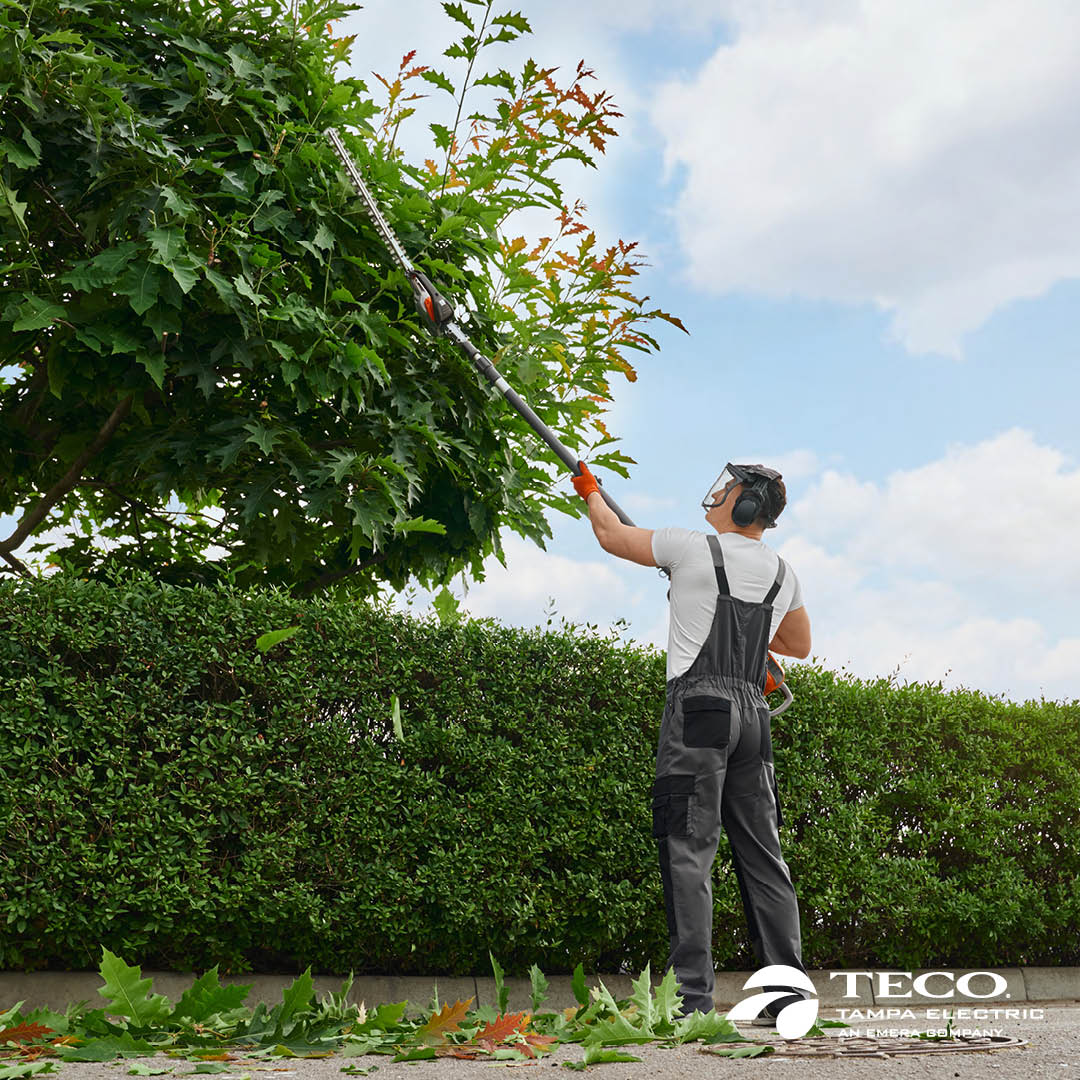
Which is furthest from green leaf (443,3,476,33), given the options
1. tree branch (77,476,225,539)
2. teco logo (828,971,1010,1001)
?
teco logo (828,971,1010,1001)

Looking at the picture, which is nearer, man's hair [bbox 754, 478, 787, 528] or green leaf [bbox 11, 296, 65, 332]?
man's hair [bbox 754, 478, 787, 528]

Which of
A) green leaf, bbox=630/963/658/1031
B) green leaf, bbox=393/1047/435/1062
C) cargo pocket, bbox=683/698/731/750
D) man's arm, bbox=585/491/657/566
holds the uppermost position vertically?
man's arm, bbox=585/491/657/566

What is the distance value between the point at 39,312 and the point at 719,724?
12.0 feet

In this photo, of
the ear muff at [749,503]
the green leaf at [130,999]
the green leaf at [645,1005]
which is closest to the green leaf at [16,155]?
the green leaf at [130,999]

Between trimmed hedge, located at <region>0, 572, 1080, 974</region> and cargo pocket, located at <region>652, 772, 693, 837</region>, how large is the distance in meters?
1.65

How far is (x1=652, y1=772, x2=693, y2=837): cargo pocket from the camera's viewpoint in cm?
438

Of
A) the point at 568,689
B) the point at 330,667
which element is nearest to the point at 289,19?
the point at 330,667

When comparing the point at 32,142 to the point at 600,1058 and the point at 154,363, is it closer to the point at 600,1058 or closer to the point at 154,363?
the point at 154,363

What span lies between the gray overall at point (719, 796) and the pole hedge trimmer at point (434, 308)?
2.76 ft

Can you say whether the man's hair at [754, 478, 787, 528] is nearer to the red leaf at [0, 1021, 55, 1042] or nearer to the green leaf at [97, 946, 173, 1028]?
the green leaf at [97, 946, 173, 1028]

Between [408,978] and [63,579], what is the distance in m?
2.83

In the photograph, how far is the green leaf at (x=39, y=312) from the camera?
4977 mm

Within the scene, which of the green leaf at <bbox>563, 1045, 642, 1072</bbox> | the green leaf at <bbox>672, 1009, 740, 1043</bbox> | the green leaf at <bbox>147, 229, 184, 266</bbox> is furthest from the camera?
the green leaf at <bbox>147, 229, 184, 266</bbox>

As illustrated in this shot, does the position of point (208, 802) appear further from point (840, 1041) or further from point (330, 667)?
point (840, 1041)
